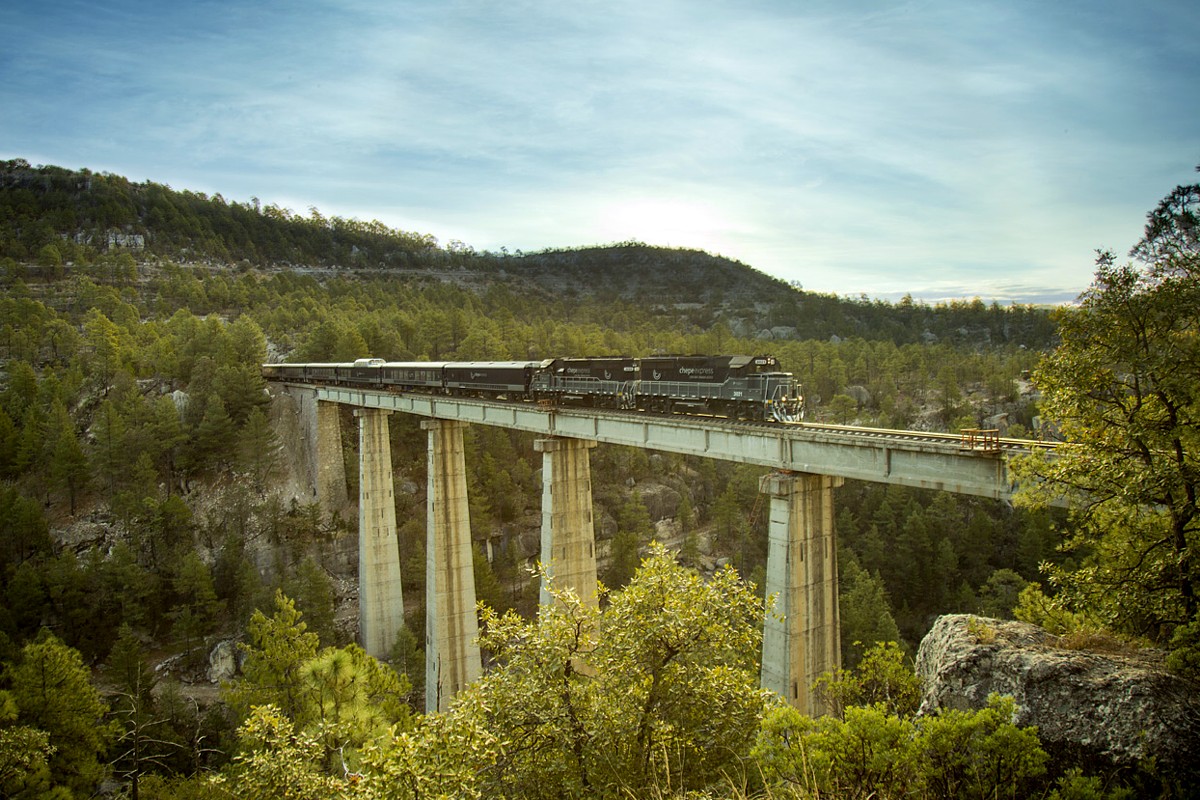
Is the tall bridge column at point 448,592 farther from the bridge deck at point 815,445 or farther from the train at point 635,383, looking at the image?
the bridge deck at point 815,445

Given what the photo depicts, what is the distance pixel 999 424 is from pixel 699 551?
40.4 metres

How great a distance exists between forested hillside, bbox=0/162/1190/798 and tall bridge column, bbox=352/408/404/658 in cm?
247

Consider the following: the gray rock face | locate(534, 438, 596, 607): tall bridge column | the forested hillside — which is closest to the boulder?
the forested hillside

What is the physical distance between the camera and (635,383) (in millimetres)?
24219

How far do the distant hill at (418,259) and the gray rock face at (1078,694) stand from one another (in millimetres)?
108335

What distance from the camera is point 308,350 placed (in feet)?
183

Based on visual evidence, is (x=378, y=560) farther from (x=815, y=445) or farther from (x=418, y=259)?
(x=418, y=259)

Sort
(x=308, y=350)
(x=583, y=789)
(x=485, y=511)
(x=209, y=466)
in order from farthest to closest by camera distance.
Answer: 1. (x=308, y=350)
2. (x=485, y=511)
3. (x=209, y=466)
4. (x=583, y=789)

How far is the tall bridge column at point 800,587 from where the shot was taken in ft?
53.7

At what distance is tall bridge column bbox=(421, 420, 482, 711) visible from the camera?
2992 centimetres

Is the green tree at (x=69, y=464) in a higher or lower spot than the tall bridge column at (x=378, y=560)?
higher

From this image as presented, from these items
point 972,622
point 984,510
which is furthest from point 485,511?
point 984,510

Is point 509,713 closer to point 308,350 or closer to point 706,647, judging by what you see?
point 706,647

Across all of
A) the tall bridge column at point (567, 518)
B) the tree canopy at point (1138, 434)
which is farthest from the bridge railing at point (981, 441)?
the tall bridge column at point (567, 518)
